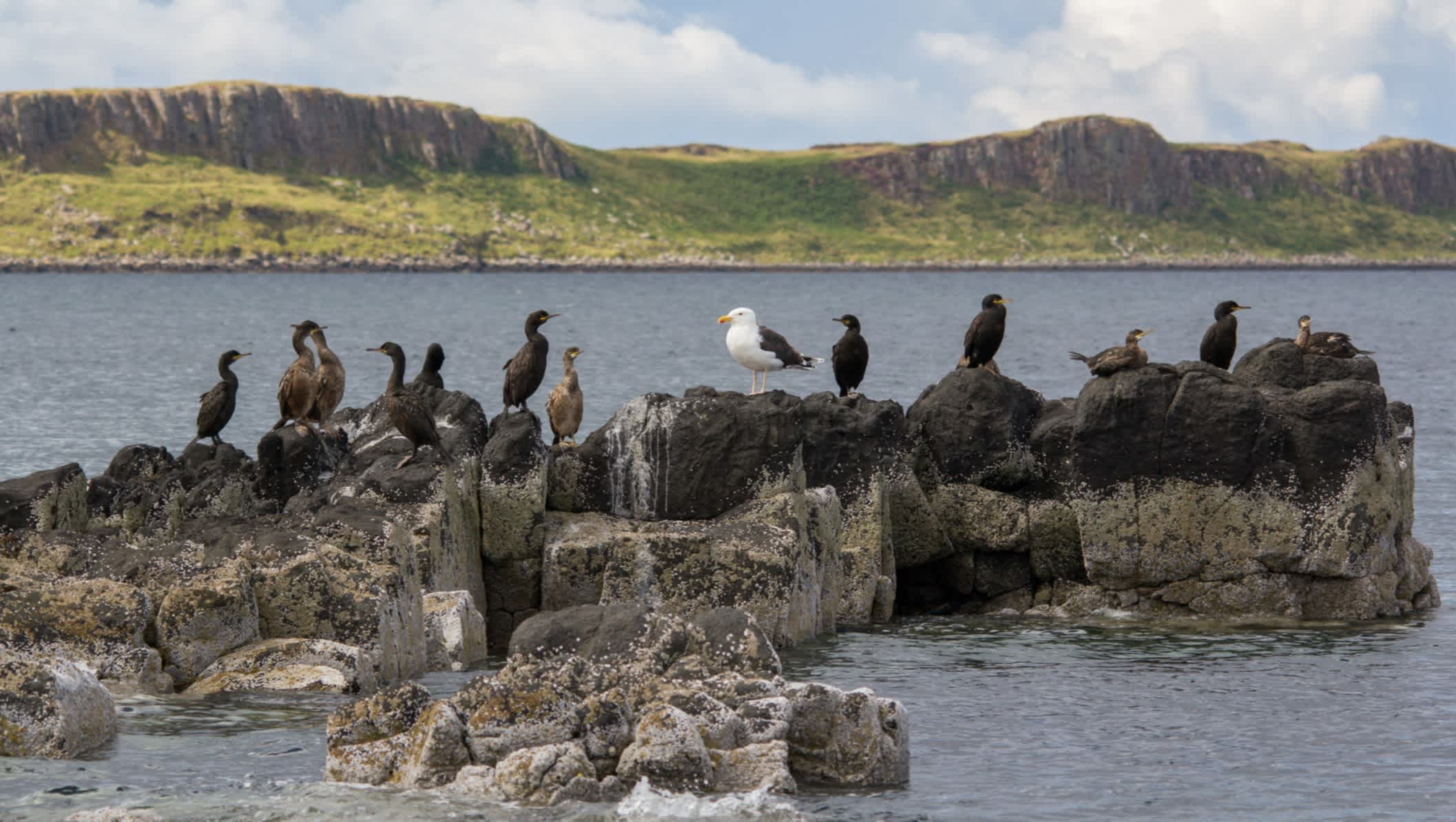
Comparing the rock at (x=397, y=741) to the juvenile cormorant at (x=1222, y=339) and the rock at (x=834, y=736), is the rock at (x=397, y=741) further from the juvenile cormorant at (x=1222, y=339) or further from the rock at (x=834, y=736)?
the juvenile cormorant at (x=1222, y=339)

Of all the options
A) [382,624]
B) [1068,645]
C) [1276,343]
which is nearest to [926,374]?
[1276,343]

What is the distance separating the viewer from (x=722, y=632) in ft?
48.5

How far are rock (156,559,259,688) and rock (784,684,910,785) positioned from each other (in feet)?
19.4

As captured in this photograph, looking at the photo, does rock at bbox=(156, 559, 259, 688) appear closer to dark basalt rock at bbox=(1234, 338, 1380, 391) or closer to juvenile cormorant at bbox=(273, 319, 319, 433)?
juvenile cormorant at bbox=(273, 319, 319, 433)

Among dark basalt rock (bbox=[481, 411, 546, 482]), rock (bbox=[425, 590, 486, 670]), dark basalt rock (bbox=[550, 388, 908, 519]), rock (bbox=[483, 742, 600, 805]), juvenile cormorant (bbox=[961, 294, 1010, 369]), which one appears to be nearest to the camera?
rock (bbox=[483, 742, 600, 805])

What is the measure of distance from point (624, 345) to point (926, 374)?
81.5 ft

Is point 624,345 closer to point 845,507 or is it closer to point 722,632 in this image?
point 845,507

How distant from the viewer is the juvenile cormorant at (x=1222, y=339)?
2486 centimetres

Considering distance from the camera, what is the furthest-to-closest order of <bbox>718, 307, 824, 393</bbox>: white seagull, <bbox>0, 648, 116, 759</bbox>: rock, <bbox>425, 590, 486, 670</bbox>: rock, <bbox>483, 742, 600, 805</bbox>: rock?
<bbox>718, 307, 824, 393</bbox>: white seagull → <bbox>425, 590, 486, 670</bbox>: rock → <bbox>0, 648, 116, 759</bbox>: rock → <bbox>483, 742, 600, 805</bbox>: rock

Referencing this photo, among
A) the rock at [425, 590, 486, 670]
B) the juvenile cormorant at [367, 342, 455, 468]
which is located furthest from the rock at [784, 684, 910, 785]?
the juvenile cormorant at [367, 342, 455, 468]

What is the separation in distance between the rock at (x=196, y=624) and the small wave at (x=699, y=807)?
A: 5.63 meters

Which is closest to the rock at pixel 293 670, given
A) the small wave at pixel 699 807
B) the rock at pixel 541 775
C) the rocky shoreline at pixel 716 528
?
the rocky shoreline at pixel 716 528

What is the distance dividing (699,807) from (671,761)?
0.41 m

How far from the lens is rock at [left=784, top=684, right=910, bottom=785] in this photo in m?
13.8
